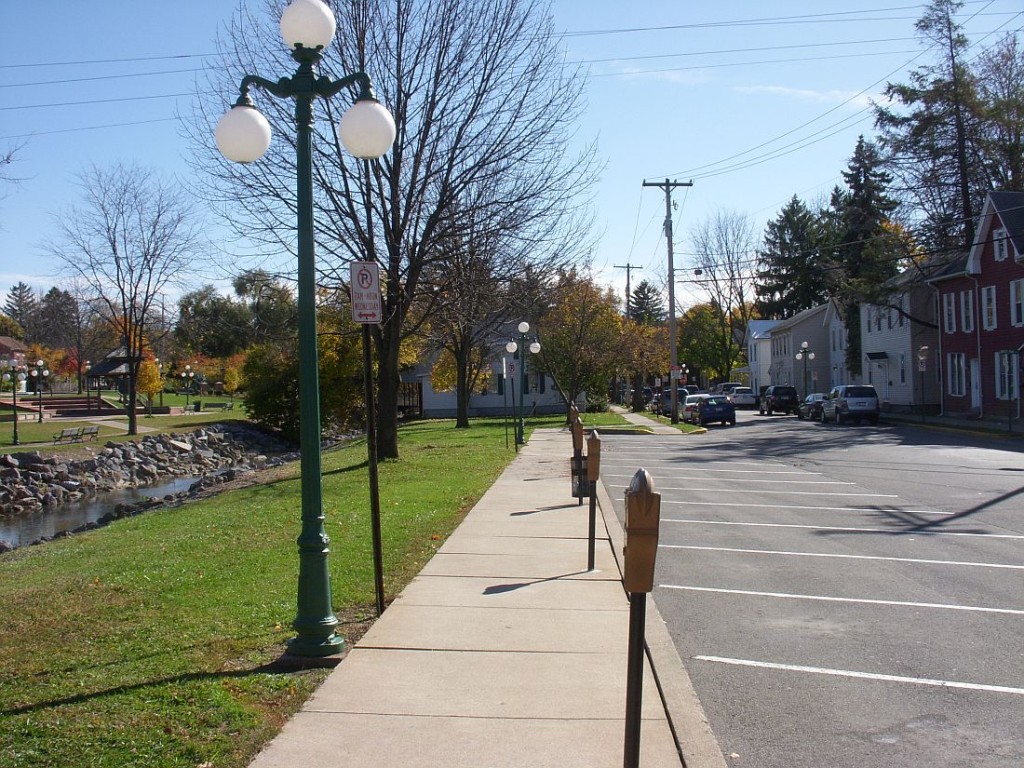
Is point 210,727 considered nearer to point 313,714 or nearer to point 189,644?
point 313,714

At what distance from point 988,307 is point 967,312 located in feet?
7.20

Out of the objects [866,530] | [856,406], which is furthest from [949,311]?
[866,530]

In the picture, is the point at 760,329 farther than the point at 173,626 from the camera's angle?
Yes

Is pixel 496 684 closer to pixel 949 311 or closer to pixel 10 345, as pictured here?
pixel 949 311

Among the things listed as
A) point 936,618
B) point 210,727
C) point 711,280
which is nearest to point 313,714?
point 210,727

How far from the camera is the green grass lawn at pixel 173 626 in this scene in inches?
187

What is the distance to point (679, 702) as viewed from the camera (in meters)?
5.48

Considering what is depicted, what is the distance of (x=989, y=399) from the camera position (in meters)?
39.3

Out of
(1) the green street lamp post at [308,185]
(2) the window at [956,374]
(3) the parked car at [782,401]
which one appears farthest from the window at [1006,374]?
(1) the green street lamp post at [308,185]

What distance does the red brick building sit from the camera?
37281 millimetres

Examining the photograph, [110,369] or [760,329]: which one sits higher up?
[760,329]

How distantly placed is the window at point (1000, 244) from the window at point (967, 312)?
9.38ft

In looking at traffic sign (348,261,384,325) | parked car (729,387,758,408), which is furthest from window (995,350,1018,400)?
traffic sign (348,261,384,325)

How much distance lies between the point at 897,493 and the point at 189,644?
12.7 meters
